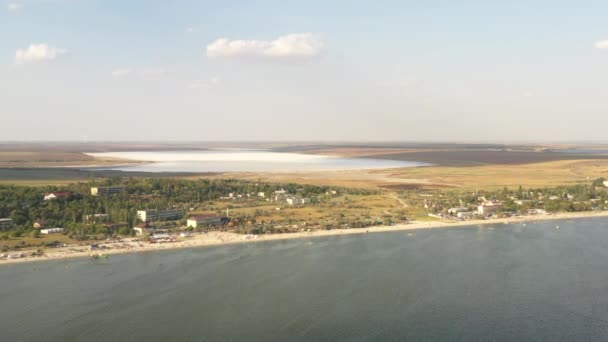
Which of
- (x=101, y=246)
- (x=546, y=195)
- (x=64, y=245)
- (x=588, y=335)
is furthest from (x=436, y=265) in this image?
(x=546, y=195)

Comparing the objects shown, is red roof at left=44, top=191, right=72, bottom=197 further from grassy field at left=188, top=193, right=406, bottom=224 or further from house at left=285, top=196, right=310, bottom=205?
house at left=285, top=196, right=310, bottom=205

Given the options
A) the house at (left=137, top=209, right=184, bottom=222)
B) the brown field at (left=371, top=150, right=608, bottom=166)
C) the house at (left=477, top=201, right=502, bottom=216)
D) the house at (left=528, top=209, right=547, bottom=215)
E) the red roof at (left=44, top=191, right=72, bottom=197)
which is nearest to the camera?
the house at (left=137, top=209, right=184, bottom=222)

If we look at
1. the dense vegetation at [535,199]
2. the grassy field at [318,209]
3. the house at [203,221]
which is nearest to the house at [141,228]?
the house at [203,221]

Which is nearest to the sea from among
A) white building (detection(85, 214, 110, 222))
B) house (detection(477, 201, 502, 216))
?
house (detection(477, 201, 502, 216))

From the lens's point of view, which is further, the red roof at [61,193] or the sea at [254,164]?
the sea at [254,164]

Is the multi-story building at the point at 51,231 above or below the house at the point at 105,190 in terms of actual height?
below

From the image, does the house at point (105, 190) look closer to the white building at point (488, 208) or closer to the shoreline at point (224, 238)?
the shoreline at point (224, 238)

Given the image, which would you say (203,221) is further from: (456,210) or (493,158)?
(493,158)
